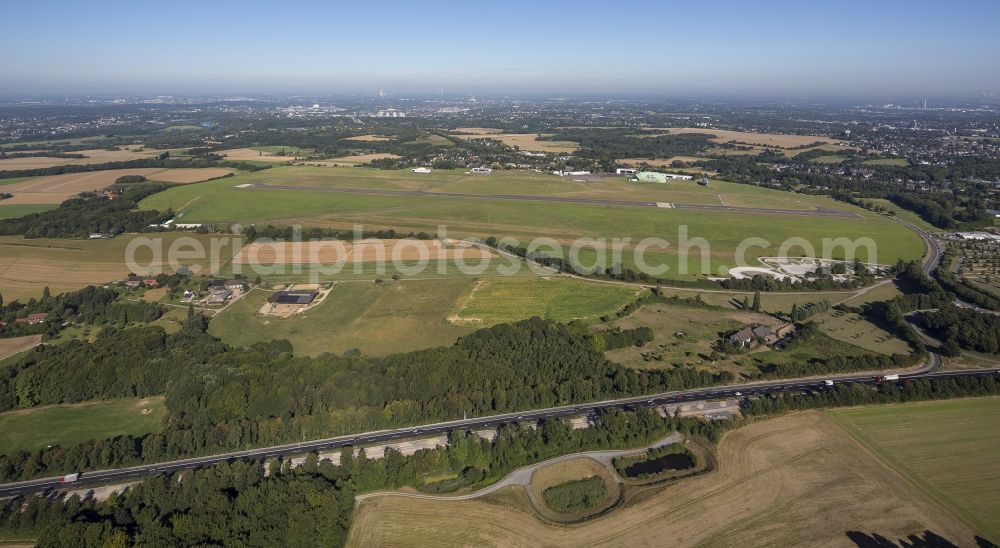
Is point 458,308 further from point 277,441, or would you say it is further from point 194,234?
point 194,234

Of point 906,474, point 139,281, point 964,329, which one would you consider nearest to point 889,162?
point 964,329

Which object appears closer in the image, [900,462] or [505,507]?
[505,507]

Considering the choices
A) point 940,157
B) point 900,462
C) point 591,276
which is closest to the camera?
point 900,462

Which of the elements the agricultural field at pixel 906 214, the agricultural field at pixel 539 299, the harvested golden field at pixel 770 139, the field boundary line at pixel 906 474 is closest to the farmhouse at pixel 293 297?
the agricultural field at pixel 539 299

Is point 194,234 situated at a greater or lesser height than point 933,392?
greater

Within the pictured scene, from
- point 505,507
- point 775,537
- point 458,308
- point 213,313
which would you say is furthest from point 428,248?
point 775,537

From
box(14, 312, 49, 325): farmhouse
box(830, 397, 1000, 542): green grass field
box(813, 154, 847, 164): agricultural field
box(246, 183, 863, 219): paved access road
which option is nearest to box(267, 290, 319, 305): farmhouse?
box(14, 312, 49, 325): farmhouse

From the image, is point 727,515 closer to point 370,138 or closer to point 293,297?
point 293,297
